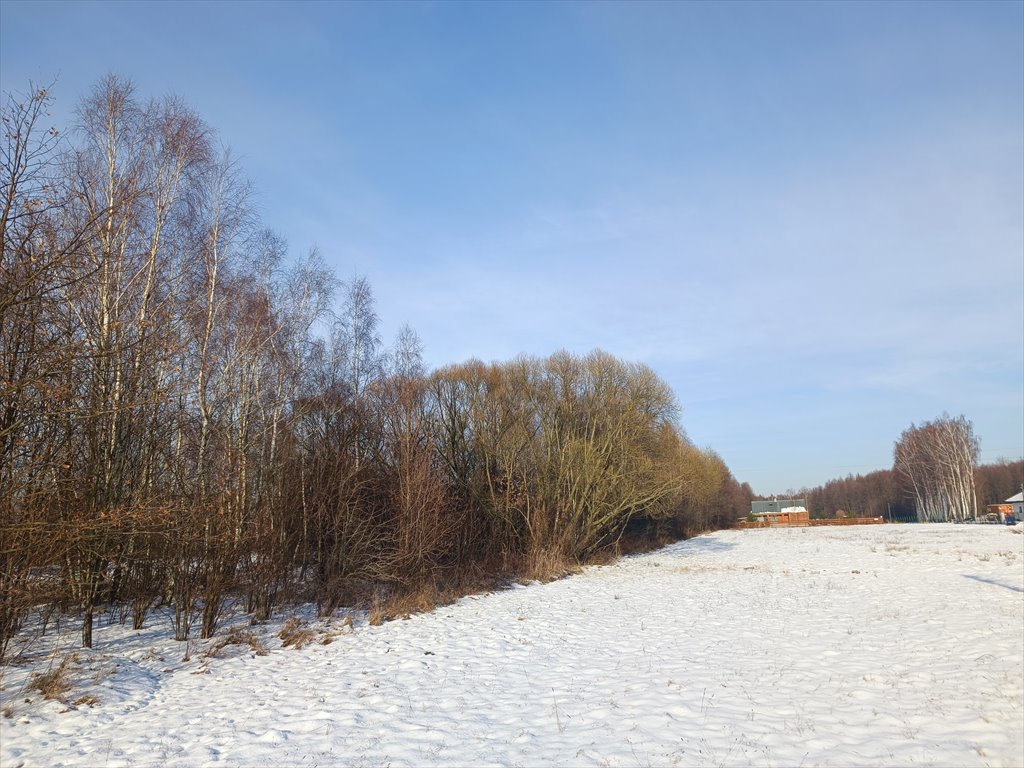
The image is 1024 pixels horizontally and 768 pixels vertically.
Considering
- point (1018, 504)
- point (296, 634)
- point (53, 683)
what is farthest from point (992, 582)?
A: point (1018, 504)

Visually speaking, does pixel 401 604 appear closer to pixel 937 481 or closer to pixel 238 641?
pixel 238 641

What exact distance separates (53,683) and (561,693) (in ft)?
19.1

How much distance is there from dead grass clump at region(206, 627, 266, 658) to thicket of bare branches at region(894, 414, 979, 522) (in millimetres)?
82682

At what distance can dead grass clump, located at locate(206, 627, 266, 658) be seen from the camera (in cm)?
922

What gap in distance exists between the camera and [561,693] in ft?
24.1

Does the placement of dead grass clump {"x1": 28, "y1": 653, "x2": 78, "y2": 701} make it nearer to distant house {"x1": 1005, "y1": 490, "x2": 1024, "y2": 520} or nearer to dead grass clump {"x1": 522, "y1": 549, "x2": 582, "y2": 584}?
dead grass clump {"x1": 522, "y1": 549, "x2": 582, "y2": 584}

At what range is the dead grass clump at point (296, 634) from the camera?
10086 mm

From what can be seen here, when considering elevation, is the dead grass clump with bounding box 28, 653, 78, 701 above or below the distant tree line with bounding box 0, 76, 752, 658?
below

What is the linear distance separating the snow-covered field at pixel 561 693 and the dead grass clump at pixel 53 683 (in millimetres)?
107

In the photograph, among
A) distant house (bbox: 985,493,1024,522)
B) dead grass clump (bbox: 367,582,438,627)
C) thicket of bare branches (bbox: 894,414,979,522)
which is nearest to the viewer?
dead grass clump (bbox: 367,582,438,627)

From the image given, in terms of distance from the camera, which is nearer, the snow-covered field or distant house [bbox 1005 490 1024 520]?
the snow-covered field

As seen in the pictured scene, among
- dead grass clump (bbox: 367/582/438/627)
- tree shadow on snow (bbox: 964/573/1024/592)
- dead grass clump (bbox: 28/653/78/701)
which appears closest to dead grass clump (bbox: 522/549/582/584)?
dead grass clump (bbox: 367/582/438/627)

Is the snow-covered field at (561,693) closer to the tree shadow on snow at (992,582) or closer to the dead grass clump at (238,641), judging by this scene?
the dead grass clump at (238,641)

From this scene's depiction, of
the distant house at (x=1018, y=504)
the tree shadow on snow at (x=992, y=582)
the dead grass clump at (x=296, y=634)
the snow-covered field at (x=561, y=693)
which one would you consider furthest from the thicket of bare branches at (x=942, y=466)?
the dead grass clump at (x=296, y=634)
